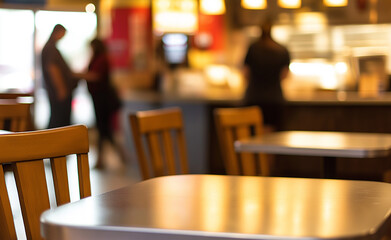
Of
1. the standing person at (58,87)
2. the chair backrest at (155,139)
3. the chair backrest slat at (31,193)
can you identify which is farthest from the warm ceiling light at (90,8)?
the chair backrest slat at (31,193)

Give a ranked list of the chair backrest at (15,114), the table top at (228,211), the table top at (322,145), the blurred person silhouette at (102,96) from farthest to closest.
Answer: the blurred person silhouette at (102,96) < the chair backrest at (15,114) < the table top at (322,145) < the table top at (228,211)

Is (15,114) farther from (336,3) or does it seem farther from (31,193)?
(336,3)

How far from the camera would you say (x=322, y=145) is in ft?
11.0

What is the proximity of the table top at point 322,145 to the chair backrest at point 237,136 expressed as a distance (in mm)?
166

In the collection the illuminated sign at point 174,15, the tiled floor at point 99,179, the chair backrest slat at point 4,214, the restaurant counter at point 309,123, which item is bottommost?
the tiled floor at point 99,179

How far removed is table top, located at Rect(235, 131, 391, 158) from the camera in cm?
320

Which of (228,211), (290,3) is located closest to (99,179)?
(290,3)

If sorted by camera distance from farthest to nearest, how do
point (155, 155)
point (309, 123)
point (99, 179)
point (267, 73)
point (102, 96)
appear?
point (102, 96)
point (99, 179)
point (309, 123)
point (267, 73)
point (155, 155)

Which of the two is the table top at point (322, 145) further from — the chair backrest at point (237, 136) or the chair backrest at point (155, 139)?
the chair backrest at point (155, 139)

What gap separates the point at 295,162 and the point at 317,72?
3265 millimetres

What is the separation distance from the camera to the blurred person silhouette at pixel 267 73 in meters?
6.25

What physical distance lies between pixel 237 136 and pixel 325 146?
69 cm

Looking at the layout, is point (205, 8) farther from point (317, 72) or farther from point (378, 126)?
point (378, 126)

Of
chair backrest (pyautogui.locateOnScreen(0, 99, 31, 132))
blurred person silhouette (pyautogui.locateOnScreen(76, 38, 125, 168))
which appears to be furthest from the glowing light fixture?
chair backrest (pyautogui.locateOnScreen(0, 99, 31, 132))
